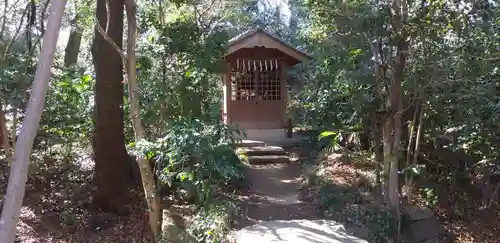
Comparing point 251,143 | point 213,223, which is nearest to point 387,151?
point 213,223

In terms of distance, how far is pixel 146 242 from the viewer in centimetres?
616

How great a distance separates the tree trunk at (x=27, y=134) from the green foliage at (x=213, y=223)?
7.90 feet

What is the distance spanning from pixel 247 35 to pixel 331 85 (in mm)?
4486

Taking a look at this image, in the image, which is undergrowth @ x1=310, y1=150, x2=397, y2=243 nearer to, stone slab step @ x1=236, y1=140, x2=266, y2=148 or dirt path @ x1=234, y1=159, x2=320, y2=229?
dirt path @ x1=234, y1=159, x2=320, y2=229

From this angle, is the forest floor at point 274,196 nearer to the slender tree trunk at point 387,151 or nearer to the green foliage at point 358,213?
the green foliage at point 358,213

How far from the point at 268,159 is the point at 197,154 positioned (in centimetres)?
465

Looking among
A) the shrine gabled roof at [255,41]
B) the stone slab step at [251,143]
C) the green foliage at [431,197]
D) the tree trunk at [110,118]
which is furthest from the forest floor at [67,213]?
the shrine gabled roof at [255,41]

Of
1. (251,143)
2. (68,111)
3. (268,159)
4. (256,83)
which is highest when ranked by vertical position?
(256,83)

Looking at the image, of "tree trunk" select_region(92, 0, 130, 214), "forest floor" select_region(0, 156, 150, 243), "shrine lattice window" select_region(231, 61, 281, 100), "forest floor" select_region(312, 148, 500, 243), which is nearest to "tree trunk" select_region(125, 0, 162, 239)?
"forest floor" select_region(0, 156, 150, 243)

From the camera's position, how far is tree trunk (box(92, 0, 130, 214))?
6.34 metres

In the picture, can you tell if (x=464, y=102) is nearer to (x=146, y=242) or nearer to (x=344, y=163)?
(x=344, y=163)

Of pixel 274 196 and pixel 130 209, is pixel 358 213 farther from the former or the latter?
pixel 130 209

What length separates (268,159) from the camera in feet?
30.6

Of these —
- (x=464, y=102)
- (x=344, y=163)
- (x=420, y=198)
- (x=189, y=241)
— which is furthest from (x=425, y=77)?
(x=189, y=241)
